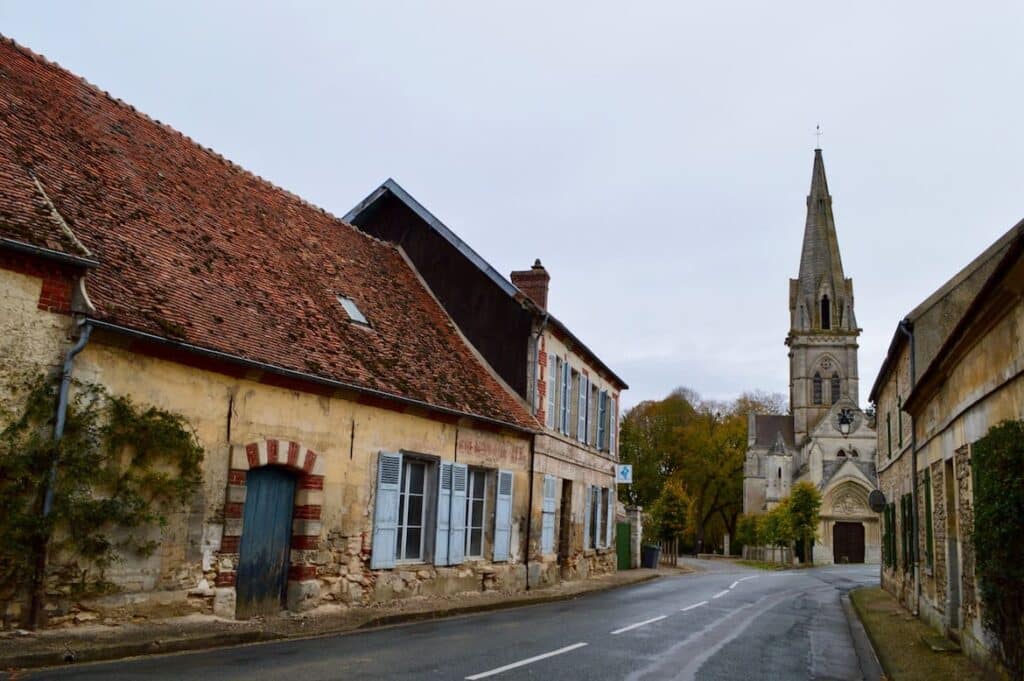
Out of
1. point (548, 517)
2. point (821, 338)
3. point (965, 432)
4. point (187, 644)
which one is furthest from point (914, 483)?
point (821, 338)

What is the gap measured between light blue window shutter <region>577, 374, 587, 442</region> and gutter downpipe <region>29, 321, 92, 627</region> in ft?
49.1

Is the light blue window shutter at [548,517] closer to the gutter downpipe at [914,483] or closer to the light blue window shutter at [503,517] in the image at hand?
the light blue window shutter at [503,517]

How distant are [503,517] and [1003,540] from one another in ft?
35.8

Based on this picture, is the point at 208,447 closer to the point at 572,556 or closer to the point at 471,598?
the point at 471,598

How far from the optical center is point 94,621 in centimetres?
920

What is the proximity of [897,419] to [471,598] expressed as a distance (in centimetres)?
1083

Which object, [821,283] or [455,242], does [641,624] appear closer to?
[455,242]

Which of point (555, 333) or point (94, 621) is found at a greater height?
point (555, 333)

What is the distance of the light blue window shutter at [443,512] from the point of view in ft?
49.6

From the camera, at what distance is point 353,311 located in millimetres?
15422

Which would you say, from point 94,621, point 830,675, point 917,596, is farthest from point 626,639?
point 917,596

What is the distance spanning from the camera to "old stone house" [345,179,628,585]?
1908 centimetres

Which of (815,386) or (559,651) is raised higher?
(815,386)

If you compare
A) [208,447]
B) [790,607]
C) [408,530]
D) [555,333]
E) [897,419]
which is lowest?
[790,607]
